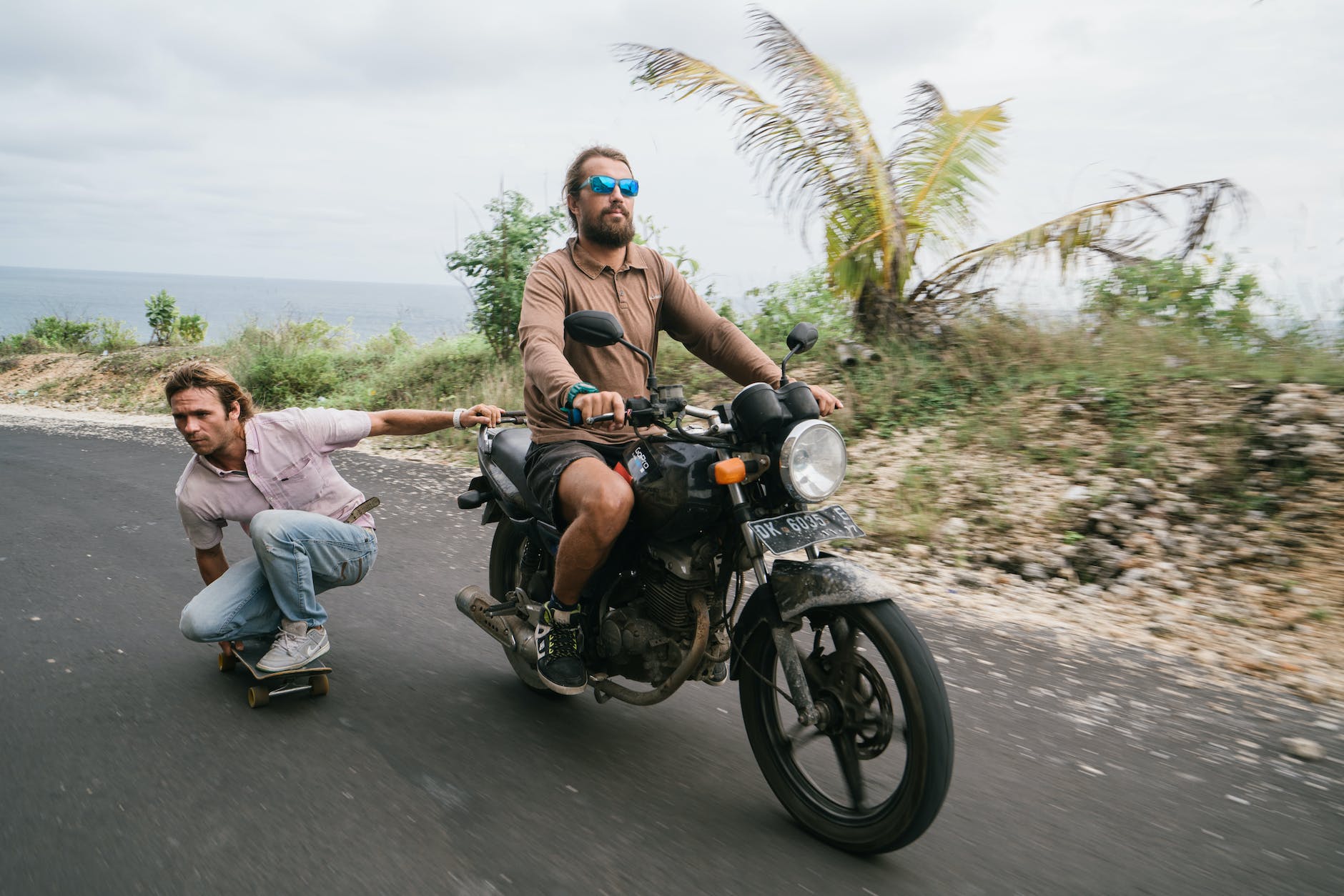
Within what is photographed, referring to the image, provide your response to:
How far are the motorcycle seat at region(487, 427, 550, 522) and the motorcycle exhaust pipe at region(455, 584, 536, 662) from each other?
1.43 ft

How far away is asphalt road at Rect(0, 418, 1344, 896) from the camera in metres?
2.62

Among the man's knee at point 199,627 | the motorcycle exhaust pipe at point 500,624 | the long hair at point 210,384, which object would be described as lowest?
the man's knee at point 199,627

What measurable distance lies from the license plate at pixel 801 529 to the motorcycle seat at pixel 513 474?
1.12 m

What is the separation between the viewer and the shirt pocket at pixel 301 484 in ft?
12.9

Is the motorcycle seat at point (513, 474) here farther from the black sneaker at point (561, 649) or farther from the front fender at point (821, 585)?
the front fender at point (821, 585)

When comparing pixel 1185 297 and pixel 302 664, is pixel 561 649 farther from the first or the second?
pixel 1185 297

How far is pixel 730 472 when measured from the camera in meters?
2.74

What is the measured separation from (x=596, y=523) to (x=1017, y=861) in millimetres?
1669

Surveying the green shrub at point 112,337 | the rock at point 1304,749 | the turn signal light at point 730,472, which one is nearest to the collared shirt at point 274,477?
the turn signal light at point 730,472

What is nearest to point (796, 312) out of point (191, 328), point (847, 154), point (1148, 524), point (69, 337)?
point (847, 154)

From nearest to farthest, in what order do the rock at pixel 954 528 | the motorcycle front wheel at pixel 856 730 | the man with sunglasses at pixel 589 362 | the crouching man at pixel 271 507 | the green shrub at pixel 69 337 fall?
the motorcycle front wheel at pixel 856 730 → the man with sunglasses at pixel 589 362 → the crouching man at pixel 271 507 → the rock at pixel 954 528 → the green shrub at pixel 69 337

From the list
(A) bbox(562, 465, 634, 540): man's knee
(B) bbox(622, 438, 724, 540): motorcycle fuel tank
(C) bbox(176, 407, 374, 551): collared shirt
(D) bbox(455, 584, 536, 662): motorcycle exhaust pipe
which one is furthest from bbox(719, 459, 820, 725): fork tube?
(C) bbox(176, 407, 374, 551): collared shirt

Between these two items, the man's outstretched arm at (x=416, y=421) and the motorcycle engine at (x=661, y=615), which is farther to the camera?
the man's outstretched arm at (x=416, y=421)

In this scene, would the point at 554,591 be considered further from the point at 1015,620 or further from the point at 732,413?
the point at 1015,620
